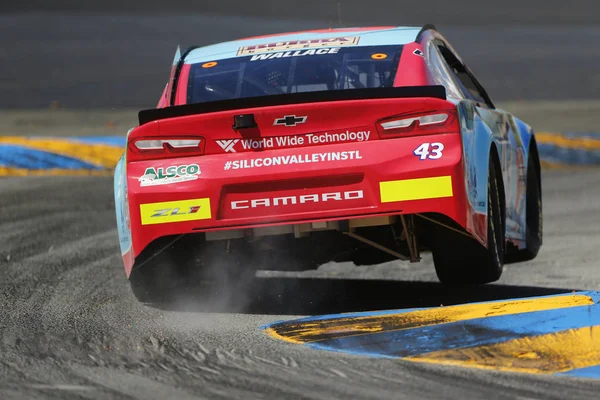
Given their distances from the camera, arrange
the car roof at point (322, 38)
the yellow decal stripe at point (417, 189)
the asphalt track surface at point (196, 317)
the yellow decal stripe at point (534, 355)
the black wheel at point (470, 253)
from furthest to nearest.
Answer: the car roof at point (322, 38) → the black wheel at point (470, 253) → the yellow decal stripe at point (417, 189) → the yellow decal stripe at point (534, 355) → the asphalt track surface at point (196, 317)

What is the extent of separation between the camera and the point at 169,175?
5715 mm

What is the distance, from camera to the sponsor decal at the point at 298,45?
21.9ft

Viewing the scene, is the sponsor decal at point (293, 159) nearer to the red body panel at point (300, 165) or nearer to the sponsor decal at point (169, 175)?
the red body panel at point (300, 165)

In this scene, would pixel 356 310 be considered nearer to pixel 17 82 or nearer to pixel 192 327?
pixel 192 327

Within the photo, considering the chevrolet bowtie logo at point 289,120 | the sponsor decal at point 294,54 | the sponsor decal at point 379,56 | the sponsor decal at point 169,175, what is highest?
the chevrolet bowtie logo at point 289,120

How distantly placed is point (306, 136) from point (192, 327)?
99 centimetres

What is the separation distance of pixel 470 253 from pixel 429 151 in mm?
738

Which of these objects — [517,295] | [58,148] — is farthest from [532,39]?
[517,295]

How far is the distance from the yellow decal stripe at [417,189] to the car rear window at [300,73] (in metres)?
0.97

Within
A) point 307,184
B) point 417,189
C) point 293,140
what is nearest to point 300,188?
point 307,184

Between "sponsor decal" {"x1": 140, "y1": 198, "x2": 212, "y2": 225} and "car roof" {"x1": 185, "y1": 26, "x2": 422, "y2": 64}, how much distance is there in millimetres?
1304

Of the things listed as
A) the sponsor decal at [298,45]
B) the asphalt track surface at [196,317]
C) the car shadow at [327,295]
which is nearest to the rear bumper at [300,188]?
the asphalt track surface at [196,317]

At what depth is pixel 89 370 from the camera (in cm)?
445

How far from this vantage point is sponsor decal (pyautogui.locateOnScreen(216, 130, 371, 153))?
18.4ft
